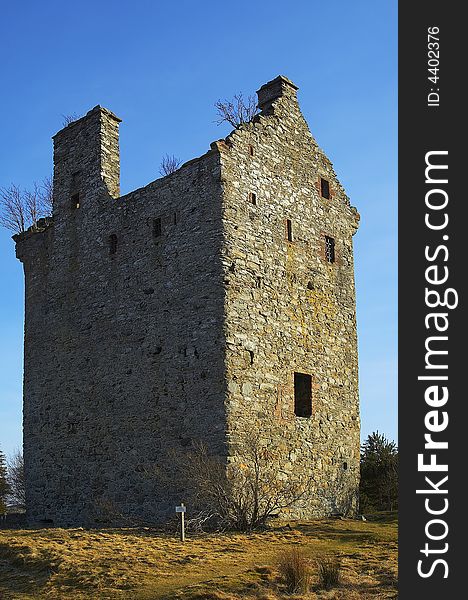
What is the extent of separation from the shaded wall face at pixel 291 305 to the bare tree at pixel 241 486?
26 centimetres

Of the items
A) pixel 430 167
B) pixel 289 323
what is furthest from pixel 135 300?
pixel 430 167

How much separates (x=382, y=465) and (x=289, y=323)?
24.8 ft

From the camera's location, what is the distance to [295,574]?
1037 cm

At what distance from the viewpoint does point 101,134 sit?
68.9 ft

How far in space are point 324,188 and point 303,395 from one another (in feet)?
19.9

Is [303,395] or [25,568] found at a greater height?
[303,395]

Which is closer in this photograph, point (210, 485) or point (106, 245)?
point (210, 485)

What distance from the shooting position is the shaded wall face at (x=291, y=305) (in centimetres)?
1712

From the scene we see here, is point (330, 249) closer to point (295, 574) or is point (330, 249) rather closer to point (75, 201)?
point (75, 201)

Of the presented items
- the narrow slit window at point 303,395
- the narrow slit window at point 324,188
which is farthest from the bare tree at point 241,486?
the narrow slit window at point 324,188

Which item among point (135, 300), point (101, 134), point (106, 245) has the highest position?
point (101, 134)

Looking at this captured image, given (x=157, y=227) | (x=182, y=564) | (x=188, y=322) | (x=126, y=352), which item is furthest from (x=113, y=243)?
(x=182, y=564)

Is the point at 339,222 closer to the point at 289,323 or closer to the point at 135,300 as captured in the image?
the point at 289,323

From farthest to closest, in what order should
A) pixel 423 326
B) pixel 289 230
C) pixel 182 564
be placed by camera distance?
pixel 289 230
pixel 182 564
pixel 423 326
